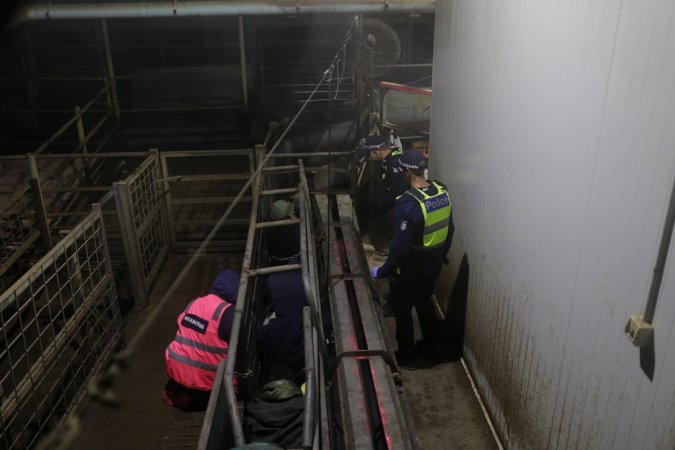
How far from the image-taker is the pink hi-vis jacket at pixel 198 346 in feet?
12.5

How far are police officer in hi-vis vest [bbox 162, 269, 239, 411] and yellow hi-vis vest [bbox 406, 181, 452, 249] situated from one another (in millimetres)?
1757

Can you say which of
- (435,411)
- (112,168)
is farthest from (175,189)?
(435,411)

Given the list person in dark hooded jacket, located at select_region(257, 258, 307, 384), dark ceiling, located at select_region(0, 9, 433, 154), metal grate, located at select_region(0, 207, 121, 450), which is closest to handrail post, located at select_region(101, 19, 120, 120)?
dark ceiling, located at select_region(0, 9, 433, 154)

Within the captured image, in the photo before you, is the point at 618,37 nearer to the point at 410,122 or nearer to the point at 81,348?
the point at 81,348

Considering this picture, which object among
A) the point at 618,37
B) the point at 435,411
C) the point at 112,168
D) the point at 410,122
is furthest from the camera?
the point at 112,168

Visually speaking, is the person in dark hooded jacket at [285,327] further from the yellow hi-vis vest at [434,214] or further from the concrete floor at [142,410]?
the yellow hi-vis vest at [434,214]

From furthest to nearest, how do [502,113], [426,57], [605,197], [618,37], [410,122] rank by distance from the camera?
[426,57] < [410,122] < [502,113] < [605,197] < [618,37]

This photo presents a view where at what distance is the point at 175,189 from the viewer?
9289mm

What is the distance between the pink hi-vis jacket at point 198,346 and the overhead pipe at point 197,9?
468 cm

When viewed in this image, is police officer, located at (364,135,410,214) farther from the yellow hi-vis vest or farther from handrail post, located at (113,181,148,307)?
handrail post, located at (113,181,148,307)

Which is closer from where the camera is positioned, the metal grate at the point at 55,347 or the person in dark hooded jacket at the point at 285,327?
the metal grate at the point at 55,347

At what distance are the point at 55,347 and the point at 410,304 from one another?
321cm

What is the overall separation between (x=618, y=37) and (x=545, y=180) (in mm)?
993

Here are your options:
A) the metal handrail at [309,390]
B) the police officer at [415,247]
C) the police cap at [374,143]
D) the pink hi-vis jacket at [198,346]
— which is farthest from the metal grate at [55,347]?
the police cap at [374,143]
